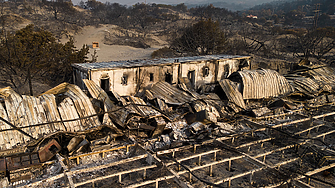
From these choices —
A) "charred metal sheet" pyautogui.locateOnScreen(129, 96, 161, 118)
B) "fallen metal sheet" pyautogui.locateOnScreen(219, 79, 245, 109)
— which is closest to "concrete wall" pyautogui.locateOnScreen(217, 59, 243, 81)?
"fallen metal sheet" pyautogui.locateOnScreen(219, 79, 245, 109)

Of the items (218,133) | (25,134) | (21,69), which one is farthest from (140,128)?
(21,69)

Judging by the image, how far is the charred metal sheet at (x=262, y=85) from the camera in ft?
55.9

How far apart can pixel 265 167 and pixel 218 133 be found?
3482 mm

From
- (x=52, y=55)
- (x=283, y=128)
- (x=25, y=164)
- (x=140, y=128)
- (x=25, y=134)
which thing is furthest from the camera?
(x=52, y=55)

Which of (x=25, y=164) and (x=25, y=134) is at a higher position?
(x=25, y=134)

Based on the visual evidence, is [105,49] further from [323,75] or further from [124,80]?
[323,75]

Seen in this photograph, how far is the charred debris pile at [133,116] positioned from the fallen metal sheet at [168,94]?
1.2 inches

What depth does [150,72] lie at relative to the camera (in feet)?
52.4

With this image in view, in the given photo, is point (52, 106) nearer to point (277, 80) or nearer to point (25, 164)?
point (25, 164)

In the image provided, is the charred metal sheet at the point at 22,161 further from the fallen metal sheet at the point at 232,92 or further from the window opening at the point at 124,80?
the fallen metal sheet at the point at 232,92

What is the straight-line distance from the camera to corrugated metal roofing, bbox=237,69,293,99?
55.9 feet

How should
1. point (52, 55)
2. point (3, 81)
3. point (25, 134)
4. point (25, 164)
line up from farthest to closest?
point (52, 55) → point (3, 81) → point (25, 134) → point (25, 164)

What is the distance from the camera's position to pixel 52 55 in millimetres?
19844

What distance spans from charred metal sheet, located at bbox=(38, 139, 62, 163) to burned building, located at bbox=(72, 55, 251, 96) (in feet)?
15.2
